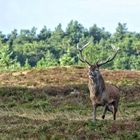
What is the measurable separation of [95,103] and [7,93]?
14616mm

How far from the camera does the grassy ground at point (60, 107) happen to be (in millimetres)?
16703

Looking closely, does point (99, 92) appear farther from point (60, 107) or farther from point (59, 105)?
point (59, 105)

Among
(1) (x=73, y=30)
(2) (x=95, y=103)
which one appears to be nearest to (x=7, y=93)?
(2) (x=95, y=103)

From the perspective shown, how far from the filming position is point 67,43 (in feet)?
474

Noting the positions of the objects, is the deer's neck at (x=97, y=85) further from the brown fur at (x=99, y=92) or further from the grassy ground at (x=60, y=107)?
the grassy ground at (x=60, y=107)

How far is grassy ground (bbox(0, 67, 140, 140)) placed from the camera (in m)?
16.7

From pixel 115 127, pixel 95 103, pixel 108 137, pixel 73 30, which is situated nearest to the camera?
pixel 108 137

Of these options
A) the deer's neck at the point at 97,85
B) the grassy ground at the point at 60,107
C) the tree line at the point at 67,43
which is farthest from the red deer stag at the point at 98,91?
the tree line at the point at 67,43

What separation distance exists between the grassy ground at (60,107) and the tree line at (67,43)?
69039 mm

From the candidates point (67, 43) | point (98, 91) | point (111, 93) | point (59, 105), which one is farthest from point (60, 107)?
point (67, 43)

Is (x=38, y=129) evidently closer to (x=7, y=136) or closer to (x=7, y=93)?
(x=7, y=136)

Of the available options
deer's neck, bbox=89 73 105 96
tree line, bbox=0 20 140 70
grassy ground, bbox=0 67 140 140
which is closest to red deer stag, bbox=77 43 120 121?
deer's neck, bbox=89 73 105 96

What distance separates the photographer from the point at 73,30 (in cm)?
15862

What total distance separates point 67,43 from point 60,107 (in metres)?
115
